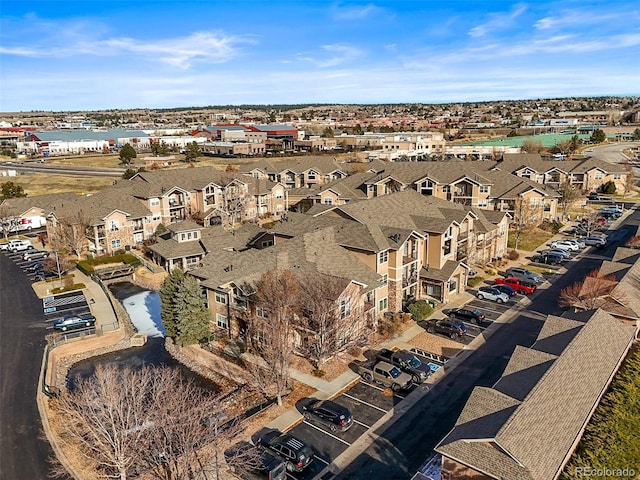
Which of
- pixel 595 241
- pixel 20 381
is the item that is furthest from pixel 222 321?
pixel 595 241

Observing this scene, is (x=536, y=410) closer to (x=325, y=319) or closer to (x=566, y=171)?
(x=325, y=319)

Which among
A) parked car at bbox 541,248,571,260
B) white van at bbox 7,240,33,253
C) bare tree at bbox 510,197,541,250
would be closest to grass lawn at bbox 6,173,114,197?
white van at bbox 7,240,33,253

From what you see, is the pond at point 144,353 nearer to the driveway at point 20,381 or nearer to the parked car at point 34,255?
the driveway at point 20,381

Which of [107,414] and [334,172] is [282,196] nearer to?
[334,172]

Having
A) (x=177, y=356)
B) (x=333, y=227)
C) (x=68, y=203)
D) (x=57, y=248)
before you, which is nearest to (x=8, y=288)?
(x=57, y=248)

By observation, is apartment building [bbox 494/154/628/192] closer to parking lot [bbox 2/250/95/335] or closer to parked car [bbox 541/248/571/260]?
parked car [bbox 541/248/571/260]

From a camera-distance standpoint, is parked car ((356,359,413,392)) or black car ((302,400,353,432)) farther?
parked car ((356,359,413,392))
